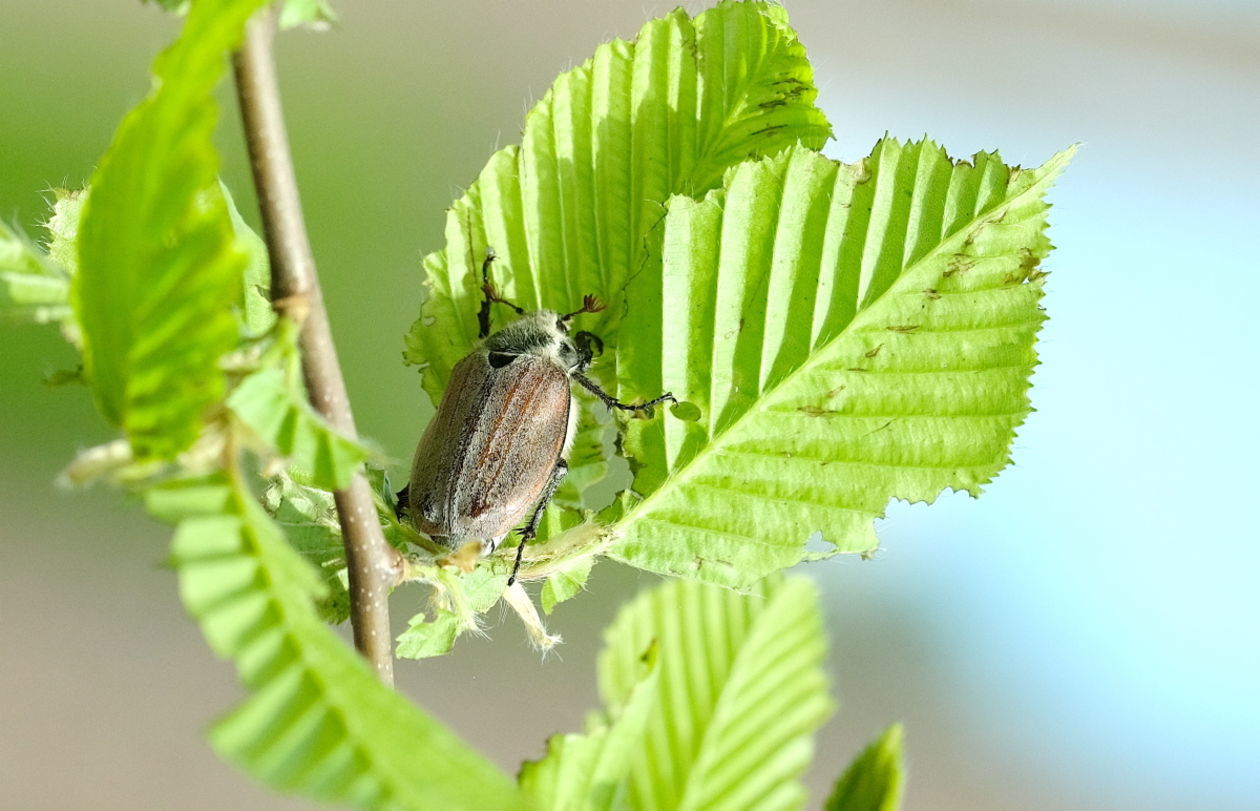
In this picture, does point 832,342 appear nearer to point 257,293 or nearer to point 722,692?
point 722,692

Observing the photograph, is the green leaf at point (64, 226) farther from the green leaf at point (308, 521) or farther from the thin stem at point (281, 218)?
the thin stem at point (281, 218)

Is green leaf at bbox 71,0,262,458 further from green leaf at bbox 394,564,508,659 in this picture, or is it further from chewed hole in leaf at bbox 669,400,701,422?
chewed hole in leaf at bbox 669,400,701,422

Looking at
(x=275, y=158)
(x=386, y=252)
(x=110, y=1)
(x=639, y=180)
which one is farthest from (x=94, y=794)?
(x=275, y=158)

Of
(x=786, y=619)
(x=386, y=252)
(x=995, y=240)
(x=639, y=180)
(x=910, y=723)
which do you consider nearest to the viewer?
(x=786, y=619)

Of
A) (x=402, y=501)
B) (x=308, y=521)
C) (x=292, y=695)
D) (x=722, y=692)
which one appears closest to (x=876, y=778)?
(x=722, y=692)

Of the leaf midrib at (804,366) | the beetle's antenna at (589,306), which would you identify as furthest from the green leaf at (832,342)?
the beetle's antenna at (589,306)

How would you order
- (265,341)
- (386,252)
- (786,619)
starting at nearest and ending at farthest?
(265,341) < (786,619) < (386,252)

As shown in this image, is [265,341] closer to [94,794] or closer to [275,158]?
[275,158]
